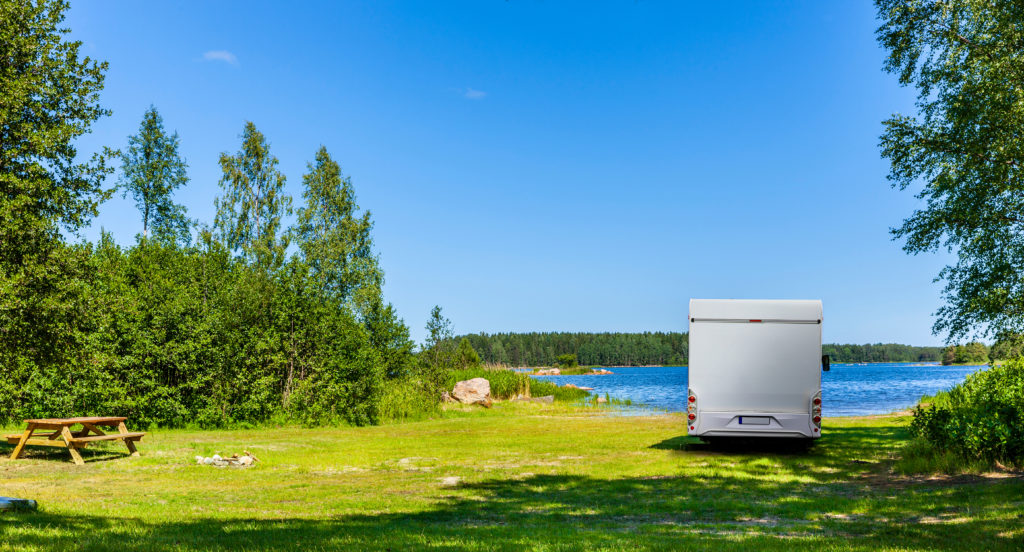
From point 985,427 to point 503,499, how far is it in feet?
27.3

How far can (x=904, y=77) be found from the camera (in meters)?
19.9

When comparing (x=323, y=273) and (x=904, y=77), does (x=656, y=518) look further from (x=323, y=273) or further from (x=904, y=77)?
(x=323, y=273)

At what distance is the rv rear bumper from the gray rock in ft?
67.9

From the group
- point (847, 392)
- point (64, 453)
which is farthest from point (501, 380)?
point (847, 392)

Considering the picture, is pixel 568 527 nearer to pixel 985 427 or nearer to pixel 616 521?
pixel 616 521

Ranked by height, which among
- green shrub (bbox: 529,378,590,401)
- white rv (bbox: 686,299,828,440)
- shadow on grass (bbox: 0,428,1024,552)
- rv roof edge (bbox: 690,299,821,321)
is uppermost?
rv roof edge (bbox: 690,299,821,321)

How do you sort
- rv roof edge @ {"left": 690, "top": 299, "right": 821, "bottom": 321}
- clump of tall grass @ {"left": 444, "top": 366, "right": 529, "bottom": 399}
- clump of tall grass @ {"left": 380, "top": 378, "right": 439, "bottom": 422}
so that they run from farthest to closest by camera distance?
clump of tall grass @ {"left": 444, "top": 366, "right": 529, "bottom": 399}, clump of tall grass @ {"left": 380, "top": 378, "right": 439, "bottom": 422}, rv roof edge @ {"left": 690, "top": 299, "right": 821, "bottom": 321}

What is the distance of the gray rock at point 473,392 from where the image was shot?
114 feet

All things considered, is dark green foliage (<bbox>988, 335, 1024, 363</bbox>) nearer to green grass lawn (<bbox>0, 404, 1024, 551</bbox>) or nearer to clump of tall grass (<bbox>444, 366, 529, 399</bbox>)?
green grass lawn (<bbox>0, 404, 1024, 551</bbox>)

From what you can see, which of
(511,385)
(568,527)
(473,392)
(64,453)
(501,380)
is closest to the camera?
(568,527)

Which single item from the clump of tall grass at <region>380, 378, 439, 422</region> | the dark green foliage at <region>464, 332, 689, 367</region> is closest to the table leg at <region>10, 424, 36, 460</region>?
the clump of tall grass at <region>380, 378, 439, 422</region>

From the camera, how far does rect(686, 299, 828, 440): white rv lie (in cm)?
1451

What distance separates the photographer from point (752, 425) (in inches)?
577

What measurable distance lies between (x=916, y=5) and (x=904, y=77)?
77.1 inches
